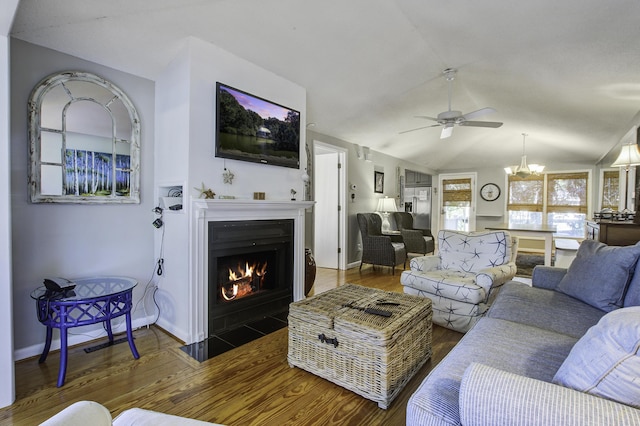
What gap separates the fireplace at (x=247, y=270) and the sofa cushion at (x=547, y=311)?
1.97 meters

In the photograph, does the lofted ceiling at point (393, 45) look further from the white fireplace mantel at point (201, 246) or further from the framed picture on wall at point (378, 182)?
the framed picture on wall at point (378, 182)

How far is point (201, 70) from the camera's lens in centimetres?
254

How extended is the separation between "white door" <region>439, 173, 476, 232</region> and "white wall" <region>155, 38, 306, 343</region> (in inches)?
283

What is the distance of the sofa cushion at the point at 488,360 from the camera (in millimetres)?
1013

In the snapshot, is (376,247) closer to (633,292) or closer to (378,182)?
(378,182)

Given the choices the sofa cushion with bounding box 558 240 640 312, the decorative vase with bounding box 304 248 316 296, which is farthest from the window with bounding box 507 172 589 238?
the decorative vase with bounding box 304 248 316 296

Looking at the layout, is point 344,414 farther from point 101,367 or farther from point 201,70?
point 201,70

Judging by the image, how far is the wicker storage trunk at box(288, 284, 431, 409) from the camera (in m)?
1.71

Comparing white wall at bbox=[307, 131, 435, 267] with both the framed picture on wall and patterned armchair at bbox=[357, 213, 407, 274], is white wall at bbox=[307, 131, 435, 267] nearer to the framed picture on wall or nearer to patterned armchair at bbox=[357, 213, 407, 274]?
the framed picture on wall

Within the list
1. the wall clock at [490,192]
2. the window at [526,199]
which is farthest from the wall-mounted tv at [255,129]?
the window at [526,199]

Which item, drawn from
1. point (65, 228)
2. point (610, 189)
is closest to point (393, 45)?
point (65, 228)

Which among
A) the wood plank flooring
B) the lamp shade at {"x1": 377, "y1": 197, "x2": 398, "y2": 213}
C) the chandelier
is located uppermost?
the chandelier

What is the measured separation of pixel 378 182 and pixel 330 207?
140cm

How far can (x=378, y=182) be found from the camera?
20.6 ft
